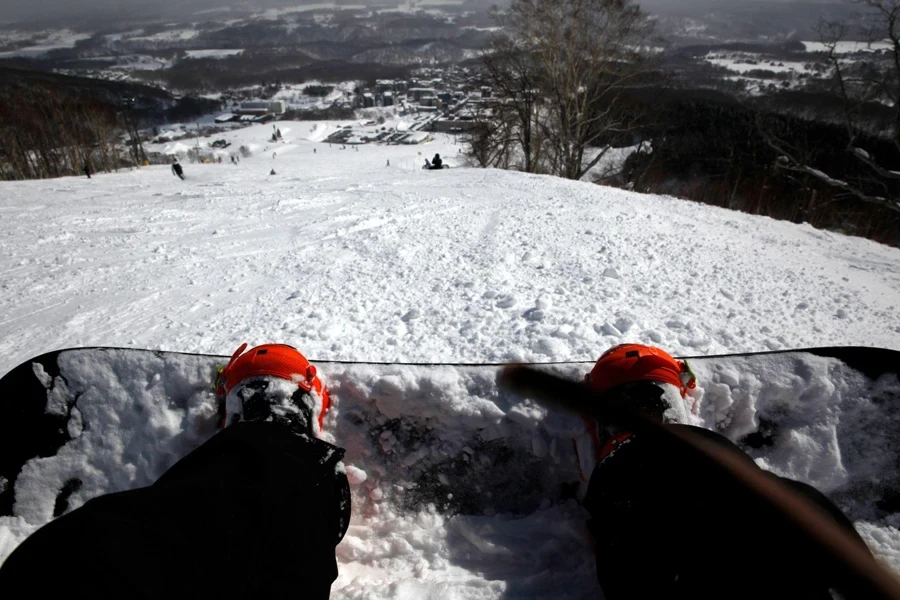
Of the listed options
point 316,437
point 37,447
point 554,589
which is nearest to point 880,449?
point 554,589

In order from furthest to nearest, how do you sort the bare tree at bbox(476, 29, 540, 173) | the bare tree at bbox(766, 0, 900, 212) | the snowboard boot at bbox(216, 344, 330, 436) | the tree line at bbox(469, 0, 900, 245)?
the bare tree at bbox(476, 29, 540, 173)
the tree line at bbox(469, 0, 900, 245)
the bare tree at bbox(766, 0, 900, 212)
the snowboard boot at bbox(216, 344, 330, 436)

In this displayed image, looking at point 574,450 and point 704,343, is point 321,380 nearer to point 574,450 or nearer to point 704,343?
point 574,450

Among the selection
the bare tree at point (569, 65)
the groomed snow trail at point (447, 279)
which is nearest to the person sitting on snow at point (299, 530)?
the groomed snow trail at point (447, 279)

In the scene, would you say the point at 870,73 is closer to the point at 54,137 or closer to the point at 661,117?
the point at 661,117

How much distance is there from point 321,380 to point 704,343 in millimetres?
2643

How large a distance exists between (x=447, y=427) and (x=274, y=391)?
93 centimetres

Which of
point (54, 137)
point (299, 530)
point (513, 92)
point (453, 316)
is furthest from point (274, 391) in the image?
point (54, 137)

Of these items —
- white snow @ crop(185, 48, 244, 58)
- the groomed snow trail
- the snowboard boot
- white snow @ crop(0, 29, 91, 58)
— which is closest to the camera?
the snowboard boot

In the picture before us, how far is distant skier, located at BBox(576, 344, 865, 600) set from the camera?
3.79 ft

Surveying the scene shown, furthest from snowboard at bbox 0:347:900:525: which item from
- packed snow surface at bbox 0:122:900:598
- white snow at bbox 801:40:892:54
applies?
white snow at bbox 801:40:892:54

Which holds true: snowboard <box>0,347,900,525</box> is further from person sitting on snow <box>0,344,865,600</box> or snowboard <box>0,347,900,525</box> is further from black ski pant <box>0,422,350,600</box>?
black ski pant <box>0,422,350,600</box>

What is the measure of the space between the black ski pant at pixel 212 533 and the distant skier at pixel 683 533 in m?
1.07

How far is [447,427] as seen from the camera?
236 centimetres

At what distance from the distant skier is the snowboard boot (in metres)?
1.40
